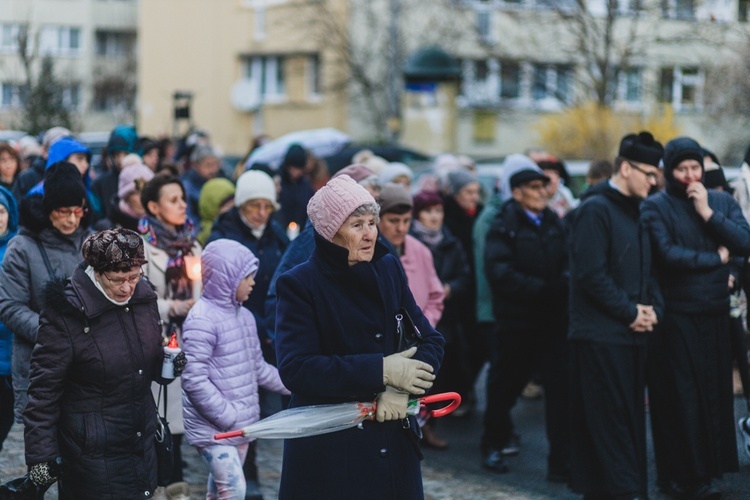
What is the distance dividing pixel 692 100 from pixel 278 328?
1419 inches

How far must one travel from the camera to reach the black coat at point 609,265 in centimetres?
746

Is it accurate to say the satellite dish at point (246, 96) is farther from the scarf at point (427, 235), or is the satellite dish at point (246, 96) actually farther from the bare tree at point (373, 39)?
the scarf at point (427, 235)

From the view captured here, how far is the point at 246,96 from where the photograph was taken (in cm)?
4141

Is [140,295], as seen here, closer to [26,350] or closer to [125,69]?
[26,350]

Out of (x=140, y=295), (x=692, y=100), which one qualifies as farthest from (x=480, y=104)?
(x=140, y=295)

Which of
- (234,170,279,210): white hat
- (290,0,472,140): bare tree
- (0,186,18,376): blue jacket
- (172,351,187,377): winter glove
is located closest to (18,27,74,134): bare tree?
(290,0,472,140): bare tree

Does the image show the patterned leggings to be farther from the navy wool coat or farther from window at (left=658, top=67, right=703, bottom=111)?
window at (left=658, top=67, right=703, bottom=111)

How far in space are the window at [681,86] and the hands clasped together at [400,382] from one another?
29.9m

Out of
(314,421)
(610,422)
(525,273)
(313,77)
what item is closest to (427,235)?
(525,273)

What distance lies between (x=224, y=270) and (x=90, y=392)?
1271 mm

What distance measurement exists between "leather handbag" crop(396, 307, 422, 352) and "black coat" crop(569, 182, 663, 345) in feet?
8.84

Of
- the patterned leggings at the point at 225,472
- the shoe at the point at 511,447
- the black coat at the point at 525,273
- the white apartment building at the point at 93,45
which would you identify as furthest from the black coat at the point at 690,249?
the white apartment building at the point at 93,45

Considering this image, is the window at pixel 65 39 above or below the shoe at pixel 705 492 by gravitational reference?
above

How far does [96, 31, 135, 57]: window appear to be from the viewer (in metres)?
64.6
